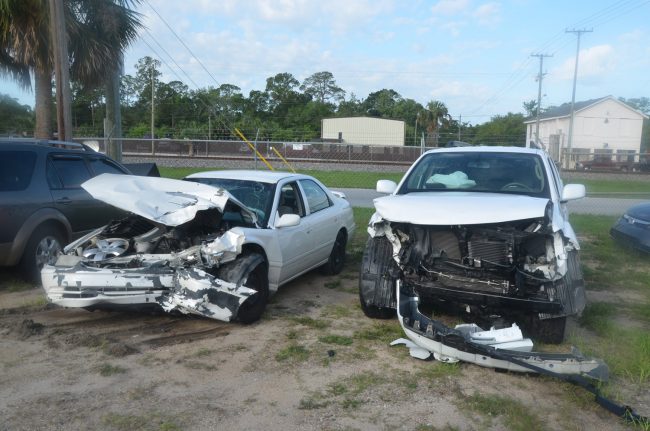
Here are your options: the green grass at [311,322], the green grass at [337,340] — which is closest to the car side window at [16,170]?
the green grass at [311,322]

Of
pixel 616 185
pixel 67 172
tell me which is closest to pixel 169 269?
pixel 67 172

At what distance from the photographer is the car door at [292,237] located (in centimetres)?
605

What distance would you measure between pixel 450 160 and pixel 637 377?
3.12 metres

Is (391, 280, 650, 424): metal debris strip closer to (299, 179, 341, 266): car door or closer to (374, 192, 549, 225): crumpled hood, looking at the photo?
(374, 192, 549, 225): crumpled hood

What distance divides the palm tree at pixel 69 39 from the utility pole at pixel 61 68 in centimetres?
142

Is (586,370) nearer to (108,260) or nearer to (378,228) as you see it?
(378,228)

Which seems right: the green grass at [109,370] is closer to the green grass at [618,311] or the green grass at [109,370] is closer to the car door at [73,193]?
the car door at [73,193]

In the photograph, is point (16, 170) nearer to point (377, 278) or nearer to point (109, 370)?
point (109, 370)

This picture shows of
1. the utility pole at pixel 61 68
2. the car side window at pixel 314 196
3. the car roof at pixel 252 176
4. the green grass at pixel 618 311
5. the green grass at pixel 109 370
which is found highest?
the utility pole at pixel 61 68

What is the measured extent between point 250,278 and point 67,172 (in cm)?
338

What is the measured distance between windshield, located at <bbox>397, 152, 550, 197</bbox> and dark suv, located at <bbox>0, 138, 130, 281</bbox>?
406 centimetres

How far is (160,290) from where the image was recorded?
4.95m

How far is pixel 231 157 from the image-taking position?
78.2 ft

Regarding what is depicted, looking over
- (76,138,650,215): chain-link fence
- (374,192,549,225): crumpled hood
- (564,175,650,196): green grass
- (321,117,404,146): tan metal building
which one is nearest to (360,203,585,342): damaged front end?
(374,192,549,225): crumpled hood
